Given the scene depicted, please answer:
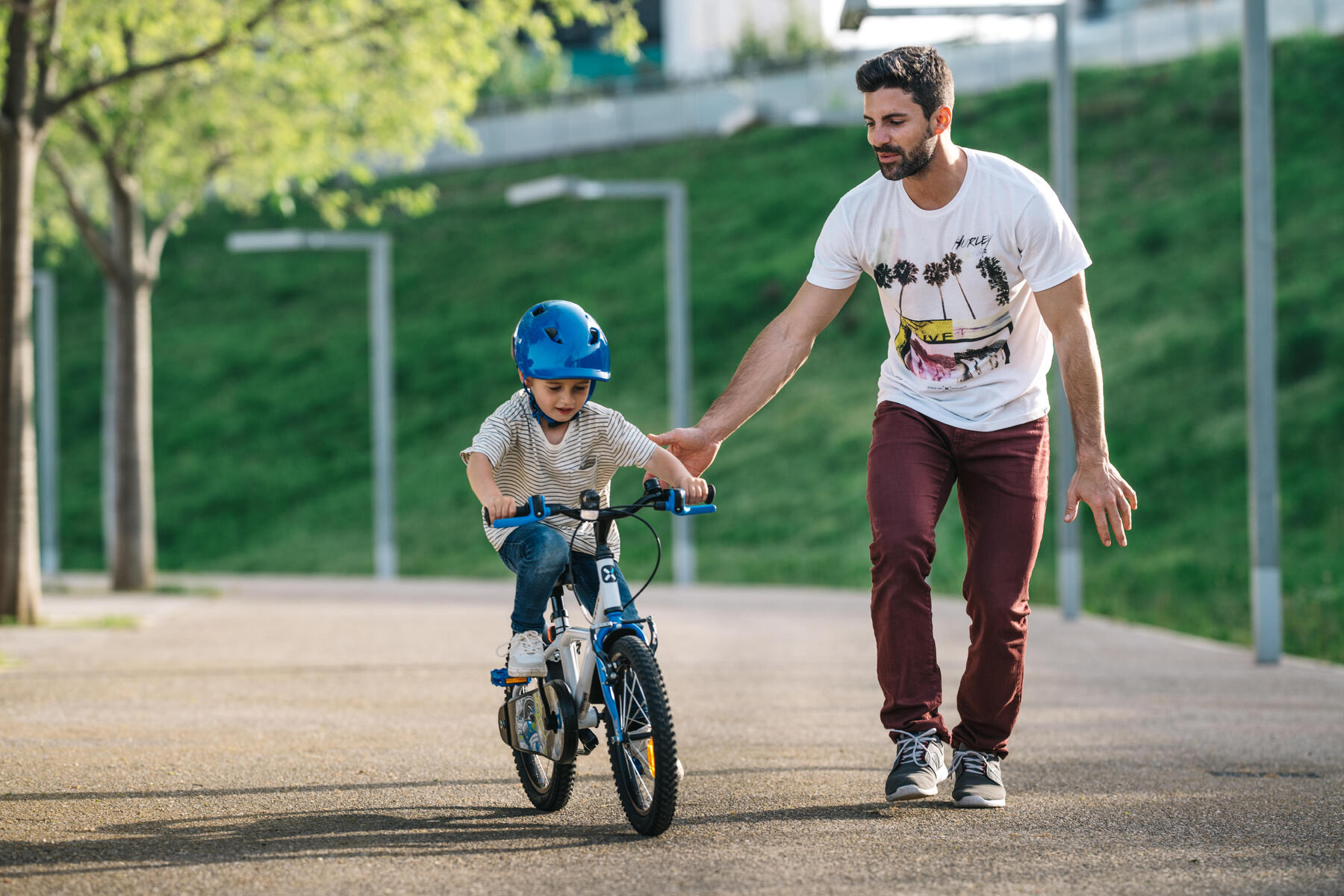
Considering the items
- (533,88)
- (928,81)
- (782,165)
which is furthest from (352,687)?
(533,88)

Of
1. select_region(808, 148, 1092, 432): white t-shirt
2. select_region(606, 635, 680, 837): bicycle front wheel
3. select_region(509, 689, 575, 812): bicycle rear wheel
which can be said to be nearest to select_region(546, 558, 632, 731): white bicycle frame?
select_region(606, 635, 680, 837): bicycle front wheel

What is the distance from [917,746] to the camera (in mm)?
5355

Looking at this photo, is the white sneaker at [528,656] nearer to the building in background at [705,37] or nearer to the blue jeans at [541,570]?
the blue jeans at [541,570]

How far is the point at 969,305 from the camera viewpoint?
212 inches

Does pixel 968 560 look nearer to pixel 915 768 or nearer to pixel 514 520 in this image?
pixel 915 768

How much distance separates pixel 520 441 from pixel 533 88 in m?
58.1

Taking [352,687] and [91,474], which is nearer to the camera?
[352,687]

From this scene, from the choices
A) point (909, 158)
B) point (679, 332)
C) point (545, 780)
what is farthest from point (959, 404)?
point (679, 332)

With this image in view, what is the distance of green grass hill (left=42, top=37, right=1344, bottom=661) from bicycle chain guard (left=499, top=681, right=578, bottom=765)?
1019 centimetres

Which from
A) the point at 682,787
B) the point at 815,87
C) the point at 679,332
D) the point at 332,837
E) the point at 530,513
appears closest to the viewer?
the point at 530,513

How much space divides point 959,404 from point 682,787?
5.18 feet

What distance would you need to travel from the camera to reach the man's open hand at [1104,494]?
5258 mm

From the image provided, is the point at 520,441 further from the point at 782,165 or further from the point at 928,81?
the point at 782,165

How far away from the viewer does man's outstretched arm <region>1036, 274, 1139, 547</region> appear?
5.27m
